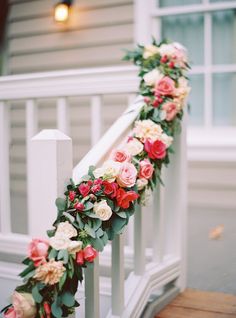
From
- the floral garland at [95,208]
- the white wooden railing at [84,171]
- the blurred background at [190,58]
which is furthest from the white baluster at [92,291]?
the blurred background at [190,58]

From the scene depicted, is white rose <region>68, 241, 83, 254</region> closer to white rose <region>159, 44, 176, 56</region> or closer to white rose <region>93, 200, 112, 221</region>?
white rose <region>93, 200, 112, 221</region>

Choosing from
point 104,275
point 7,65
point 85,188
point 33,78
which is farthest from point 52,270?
point 7,65

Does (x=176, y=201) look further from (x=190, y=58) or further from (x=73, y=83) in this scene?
(x=190, y=58)

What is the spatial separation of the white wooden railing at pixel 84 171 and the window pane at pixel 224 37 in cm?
140

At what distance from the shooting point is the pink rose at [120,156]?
1.52m

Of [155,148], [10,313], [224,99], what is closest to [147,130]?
[155,148]

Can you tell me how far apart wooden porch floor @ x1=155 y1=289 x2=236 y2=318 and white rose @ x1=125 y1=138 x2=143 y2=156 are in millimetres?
759

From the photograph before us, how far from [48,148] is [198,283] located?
1390 mm

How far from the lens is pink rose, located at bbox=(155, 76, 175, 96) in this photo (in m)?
1.90

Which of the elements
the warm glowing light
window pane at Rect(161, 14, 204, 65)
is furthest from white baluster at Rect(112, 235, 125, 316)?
the warm glowing light

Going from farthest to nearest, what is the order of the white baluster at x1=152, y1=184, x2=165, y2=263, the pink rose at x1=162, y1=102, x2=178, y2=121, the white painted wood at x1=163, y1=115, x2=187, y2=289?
the white painted wood at x1=163, y1=115, x2=187, y2=289 → the white baluster at x1=152, y1=184, x2=165, y2=263 → the pink rose at x1=162, y1=102, x2=178, y2=121

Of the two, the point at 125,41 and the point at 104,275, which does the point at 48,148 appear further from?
the point at 125,41

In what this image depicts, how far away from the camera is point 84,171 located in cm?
142

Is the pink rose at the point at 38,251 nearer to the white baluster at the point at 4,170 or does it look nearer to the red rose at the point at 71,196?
the red rose at the point at 71,196
